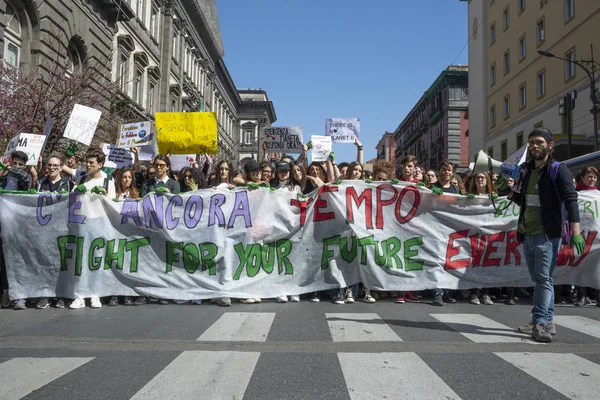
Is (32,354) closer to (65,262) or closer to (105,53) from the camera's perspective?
(65,262)

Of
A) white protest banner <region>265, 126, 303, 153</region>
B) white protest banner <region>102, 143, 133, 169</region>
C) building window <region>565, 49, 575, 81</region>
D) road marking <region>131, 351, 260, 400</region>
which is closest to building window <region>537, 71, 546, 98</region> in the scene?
building window <region>565, 49, 575, 81</region>

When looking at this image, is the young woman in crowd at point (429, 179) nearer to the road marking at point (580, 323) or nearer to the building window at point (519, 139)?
the road marking at point (580, 323)

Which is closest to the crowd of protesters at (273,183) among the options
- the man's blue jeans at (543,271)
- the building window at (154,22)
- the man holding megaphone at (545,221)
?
the man holding megaphone at (545,221)

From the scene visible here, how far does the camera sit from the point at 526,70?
1412 inches

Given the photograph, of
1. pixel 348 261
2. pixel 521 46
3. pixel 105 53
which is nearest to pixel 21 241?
pixel 348 261

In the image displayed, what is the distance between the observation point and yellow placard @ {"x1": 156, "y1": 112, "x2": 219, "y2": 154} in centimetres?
1145

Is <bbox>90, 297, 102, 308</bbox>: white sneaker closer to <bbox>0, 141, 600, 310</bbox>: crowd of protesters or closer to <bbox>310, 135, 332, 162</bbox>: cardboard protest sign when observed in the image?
<bbox>0, 141, 600, 310</bbox>: crowd of protesters

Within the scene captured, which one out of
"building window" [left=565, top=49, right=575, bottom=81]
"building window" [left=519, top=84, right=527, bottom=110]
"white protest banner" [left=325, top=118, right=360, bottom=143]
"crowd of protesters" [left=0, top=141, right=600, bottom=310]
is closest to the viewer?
"crowd of protesters" [left=0, top=141, right=600, bottom=310]

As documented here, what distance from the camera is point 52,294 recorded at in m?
7.29

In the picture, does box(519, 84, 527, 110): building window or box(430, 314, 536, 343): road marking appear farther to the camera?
box(519, 84, 527, 110): building window

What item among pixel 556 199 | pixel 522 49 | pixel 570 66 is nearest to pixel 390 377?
pixel 556 199

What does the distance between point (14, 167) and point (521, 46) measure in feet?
116

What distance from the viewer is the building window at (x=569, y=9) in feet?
98.6

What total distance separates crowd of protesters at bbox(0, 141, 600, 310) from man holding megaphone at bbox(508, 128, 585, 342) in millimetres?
1789
